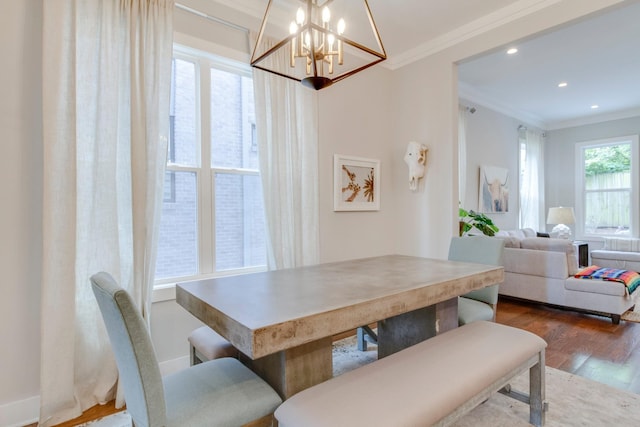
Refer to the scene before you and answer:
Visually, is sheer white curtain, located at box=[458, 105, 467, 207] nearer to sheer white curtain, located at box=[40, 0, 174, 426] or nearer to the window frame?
the window frame

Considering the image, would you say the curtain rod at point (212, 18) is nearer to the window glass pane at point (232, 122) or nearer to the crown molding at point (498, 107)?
the window glass pane at point (232, 122)

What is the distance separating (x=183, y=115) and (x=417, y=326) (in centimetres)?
233

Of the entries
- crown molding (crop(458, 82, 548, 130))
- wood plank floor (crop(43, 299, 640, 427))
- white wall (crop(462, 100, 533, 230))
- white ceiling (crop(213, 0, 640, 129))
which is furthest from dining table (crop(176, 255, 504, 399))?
crown molding (crop(458, 82, 548, 130))

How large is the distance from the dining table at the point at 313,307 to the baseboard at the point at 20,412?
1.27 metres

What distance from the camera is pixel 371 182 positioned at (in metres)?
3.77

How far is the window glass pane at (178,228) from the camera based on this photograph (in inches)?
98.4

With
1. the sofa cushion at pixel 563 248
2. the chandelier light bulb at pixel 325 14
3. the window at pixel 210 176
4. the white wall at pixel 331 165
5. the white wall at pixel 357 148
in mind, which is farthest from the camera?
the sofa cushion at pixel 563 248

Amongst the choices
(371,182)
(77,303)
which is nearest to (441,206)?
(371,182)

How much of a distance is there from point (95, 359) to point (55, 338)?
0.96ft

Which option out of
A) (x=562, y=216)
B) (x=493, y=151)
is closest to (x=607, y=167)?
(x=562, y=216)

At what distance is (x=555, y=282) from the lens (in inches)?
149

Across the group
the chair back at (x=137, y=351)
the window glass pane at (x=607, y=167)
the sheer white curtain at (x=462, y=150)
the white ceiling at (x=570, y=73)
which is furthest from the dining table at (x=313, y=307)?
the window glass pane at (x=607, y=167)

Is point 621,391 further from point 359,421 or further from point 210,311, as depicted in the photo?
point 210,311

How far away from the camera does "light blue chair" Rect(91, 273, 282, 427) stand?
1.05 m
